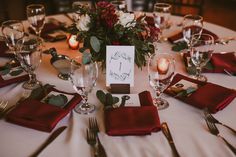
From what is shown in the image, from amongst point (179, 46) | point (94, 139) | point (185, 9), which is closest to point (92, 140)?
point (94, 139)

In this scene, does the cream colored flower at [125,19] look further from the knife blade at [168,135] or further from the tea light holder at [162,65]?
the knife blade at [168,135]

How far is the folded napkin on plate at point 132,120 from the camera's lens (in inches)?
43.2

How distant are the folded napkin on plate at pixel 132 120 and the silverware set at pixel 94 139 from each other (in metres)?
0.04

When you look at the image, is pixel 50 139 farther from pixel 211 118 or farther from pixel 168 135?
pixel 211 118

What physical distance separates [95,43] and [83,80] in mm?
185

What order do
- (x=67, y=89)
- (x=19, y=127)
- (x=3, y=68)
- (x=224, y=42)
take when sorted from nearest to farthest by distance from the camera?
(x=19, y=127)
(x=67, y=89)
(x=3, y=68)
(x=224, y=42)

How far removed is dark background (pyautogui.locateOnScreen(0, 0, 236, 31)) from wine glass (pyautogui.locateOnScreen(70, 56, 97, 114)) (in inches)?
59.8

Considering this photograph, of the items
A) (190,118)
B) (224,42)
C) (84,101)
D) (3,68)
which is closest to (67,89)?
(84,101)

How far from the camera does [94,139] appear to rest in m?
1.09

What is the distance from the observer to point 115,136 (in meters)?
1.10

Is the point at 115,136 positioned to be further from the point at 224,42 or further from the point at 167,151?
the point at 224,42

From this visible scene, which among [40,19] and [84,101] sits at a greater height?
[40,19]

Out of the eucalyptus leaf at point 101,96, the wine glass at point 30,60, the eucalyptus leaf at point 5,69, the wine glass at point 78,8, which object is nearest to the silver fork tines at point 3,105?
the wine glass at point 30,60

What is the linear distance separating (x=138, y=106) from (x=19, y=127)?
0.43 meters
